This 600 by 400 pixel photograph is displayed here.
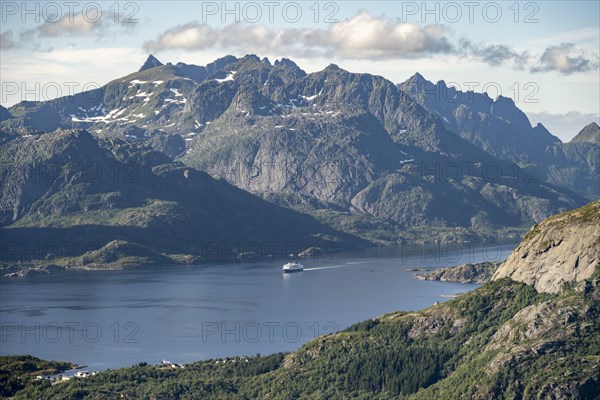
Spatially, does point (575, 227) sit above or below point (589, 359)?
above

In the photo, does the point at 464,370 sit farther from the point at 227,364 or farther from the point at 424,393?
the point at 227,364

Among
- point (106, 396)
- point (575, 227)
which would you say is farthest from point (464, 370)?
point (106, 396)

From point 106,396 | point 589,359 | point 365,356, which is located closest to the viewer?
point 589,359

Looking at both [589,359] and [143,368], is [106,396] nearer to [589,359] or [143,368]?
[143,368]

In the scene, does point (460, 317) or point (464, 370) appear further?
point (460, 317)

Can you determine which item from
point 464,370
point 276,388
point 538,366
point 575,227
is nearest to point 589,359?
point 538,366

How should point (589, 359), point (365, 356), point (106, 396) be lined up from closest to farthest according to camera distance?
point (589, 359), point (106, 396), point (365, 356)
